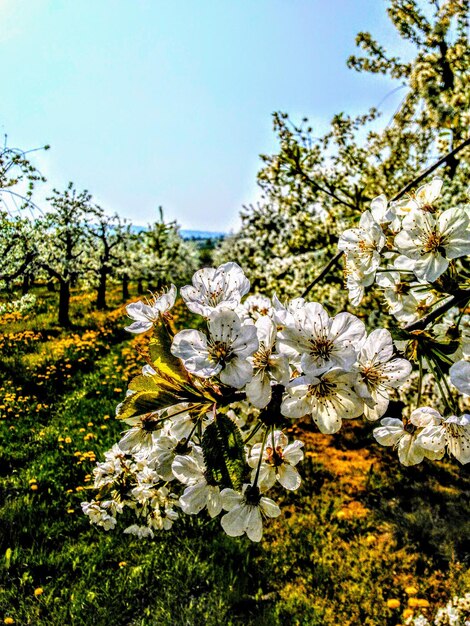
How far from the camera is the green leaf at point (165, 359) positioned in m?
0.89

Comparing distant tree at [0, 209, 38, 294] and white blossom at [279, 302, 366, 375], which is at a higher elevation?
distant tree at [0, 209, 38, 294]

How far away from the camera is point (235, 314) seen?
0.80 meters

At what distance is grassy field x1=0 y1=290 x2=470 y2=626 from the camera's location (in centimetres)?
311

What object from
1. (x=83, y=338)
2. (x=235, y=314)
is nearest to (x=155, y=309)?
(x=235, y=314)

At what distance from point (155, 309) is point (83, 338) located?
31.0 feet

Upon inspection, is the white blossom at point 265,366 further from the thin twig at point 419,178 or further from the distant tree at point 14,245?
the distant tree at point 14,245

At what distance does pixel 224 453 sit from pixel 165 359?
0.21 m

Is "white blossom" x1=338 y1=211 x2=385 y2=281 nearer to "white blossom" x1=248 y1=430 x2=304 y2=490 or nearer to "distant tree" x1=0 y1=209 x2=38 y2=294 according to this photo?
"white blossom" x1=248 y1=430 x2=304 y2=490

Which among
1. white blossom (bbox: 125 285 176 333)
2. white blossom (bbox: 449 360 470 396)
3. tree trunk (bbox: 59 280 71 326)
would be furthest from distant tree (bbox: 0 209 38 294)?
white blossom (bbox: 449 360 470 396)

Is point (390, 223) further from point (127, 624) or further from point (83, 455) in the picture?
point (83, 455)

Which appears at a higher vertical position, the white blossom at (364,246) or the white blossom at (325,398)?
the white blossom at (364,246)

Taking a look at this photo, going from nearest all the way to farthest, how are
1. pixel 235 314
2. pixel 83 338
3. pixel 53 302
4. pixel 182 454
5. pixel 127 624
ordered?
pixel 235 314
pixel 182 454
pixel 127 624
pixel 83 338
pixel 53 302

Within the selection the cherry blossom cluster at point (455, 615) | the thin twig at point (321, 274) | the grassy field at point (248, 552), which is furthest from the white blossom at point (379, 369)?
the cherry blossom cluster at point (455, 615)

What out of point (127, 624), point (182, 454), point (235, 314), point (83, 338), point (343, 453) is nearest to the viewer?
point (235, 314)
